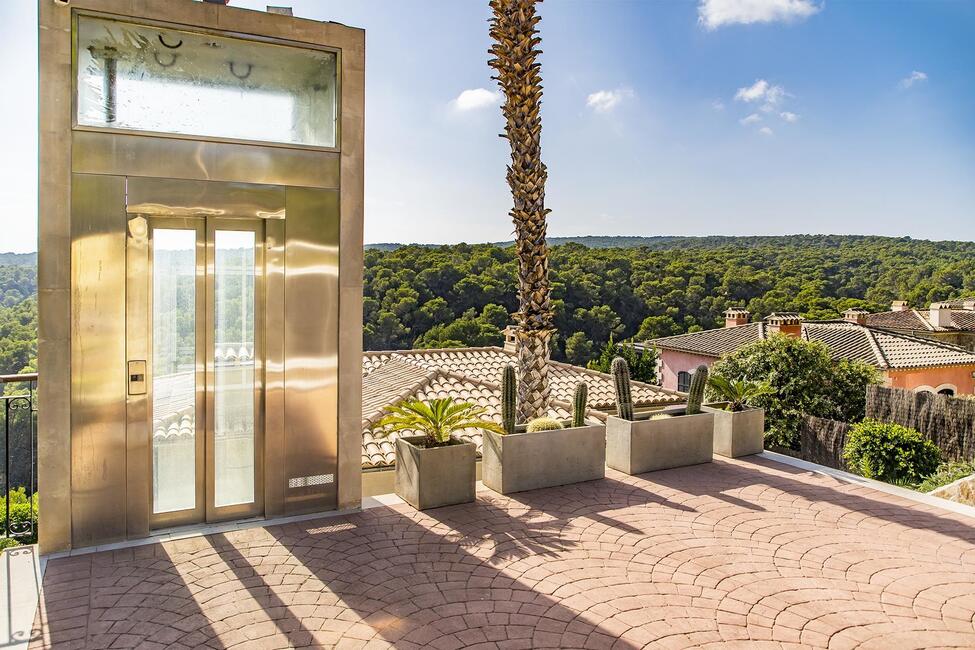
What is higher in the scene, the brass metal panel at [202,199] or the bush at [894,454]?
the brass metal panel at [202,199]

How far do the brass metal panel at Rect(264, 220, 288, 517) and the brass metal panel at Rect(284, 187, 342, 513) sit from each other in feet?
0.18

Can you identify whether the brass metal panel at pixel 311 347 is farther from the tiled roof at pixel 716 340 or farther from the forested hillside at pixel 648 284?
the tiled roof at pixel 716 340

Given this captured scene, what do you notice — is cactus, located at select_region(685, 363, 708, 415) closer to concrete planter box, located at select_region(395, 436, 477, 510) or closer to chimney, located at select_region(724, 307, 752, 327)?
concrete planter box, located at select_region(395, 436, 477, 510)

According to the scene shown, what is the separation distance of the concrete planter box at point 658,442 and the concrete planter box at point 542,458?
356mm

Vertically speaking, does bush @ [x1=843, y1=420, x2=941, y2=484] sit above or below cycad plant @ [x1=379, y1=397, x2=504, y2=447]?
below

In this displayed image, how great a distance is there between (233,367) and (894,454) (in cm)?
873

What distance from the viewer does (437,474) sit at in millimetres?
5844

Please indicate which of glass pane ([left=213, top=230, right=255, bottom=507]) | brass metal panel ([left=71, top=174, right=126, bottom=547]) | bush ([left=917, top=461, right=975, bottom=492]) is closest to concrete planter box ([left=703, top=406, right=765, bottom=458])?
bush ([left=917, top=461, right=975, bottom=492])

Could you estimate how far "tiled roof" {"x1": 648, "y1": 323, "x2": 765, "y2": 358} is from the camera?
25.5 meters

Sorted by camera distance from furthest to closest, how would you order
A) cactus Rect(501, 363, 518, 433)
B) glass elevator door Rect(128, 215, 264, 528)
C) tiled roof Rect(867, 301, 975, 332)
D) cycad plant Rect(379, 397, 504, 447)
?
tiled roof Rect(867, 301, 975, 332) → cactus Rect(501, 363, 518, 433) → cycad plant Rect(379, 397, 504, 447) → glass elevator door Rect(128, 215, 264, 528)

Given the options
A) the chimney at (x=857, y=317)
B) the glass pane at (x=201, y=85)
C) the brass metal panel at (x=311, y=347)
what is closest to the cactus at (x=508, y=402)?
the brass metal panel at (x=311, y=347)

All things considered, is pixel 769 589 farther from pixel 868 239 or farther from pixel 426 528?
pixel 868 239

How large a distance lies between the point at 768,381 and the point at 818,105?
87.6 ft

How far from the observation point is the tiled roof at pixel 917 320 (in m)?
31.3
